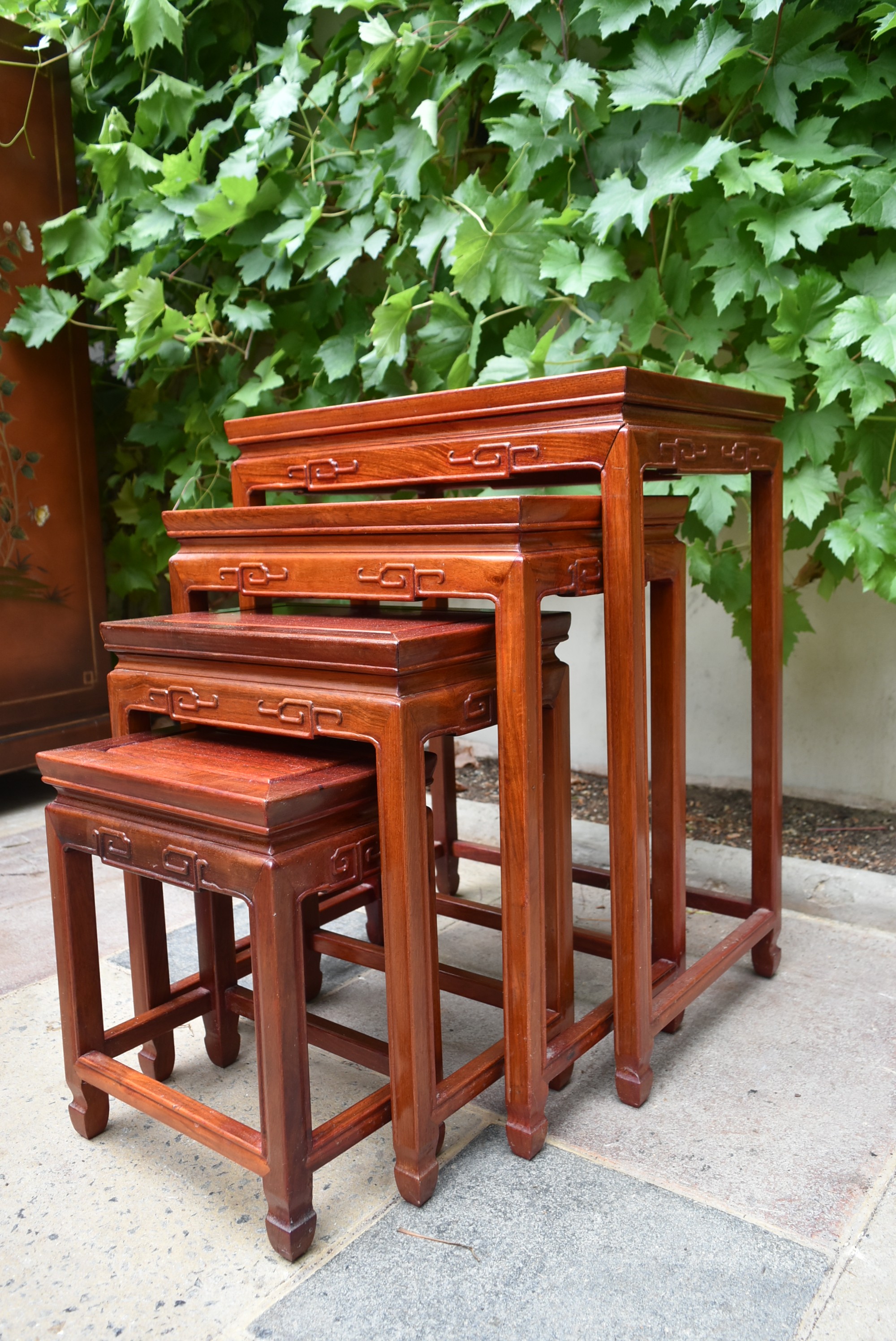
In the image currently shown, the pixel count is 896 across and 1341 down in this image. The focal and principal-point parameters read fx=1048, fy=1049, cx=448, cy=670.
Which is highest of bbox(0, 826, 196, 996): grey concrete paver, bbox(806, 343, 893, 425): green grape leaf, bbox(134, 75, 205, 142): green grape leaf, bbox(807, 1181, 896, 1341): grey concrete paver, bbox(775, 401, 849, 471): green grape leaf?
bbox(134, 75, 205, 142): green grape leaf

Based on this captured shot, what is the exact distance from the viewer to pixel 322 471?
1.70 m

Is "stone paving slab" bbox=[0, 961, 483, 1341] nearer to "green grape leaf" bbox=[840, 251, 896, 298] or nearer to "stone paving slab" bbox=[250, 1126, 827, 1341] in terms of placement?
"stone paving slab" bbox=[250, 1126, 827, 1341]

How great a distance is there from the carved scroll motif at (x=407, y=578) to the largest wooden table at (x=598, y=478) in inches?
5.3

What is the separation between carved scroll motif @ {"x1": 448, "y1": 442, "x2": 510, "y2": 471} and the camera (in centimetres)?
142

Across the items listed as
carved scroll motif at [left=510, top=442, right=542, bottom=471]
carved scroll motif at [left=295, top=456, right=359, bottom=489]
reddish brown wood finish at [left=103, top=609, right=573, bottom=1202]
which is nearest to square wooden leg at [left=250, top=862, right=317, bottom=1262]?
reddish brown wood finish at [left=103, top=609, right=573, bottom=1202]

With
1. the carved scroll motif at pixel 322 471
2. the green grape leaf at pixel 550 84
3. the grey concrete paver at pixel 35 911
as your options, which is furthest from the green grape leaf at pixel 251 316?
the grey concrete paver at pixel 35 911

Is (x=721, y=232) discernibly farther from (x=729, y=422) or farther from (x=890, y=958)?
(x=890, y=958)

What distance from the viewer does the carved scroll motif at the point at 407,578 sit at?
52.2 inches

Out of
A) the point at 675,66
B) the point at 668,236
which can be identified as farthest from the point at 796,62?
the point at 668,236

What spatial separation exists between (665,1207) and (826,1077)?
40cm

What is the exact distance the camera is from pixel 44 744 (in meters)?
3.05

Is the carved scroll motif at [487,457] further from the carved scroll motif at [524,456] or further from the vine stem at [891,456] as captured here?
the vine stem at [891,456]

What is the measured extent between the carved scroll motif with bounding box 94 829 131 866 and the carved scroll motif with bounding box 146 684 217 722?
182mm

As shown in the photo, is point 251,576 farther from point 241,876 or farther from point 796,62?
point 796,62
